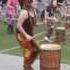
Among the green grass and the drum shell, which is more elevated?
the drum shell

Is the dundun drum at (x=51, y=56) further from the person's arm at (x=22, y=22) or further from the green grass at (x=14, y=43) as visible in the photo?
the green grass at (x=14, y=43)

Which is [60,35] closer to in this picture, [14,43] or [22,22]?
[14,43]

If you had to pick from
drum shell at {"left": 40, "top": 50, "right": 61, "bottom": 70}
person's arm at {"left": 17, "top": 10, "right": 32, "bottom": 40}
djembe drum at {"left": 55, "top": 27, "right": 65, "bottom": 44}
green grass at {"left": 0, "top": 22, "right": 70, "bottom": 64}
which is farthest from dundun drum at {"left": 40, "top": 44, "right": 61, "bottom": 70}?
djembe drum at {"left": 55, "top": 27, "right": 65, "bottom": 44}

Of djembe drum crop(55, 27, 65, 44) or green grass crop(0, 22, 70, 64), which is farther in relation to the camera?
djembe drum crop(55, 27, 65, 44)

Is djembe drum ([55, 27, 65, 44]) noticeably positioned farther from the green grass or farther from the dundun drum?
the dundun drum

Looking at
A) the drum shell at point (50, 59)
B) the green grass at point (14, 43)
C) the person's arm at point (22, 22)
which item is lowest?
the green grass at point (14, 43)

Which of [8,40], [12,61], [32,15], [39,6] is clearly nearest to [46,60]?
[32,15]

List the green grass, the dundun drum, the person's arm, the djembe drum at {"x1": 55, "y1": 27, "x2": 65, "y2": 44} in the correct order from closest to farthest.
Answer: the person's arm, the dundun drum, the green grass, the djembe drum at {"x1": 55, "y1": 27, "x2": 65, "y2": 44}

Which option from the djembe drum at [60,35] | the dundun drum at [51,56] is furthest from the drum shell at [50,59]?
the djembe drum at [60,35]

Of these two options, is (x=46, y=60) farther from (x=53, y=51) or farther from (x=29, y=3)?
(x=29, y=3)

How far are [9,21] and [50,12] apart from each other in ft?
6.84

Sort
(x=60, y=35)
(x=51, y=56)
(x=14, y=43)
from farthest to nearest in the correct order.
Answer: (x=60, y=35) < (x=14, y=43) < (x=51, y=56)

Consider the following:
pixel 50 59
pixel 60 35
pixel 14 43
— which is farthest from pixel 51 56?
pixel 60 35

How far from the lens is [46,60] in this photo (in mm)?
7801
